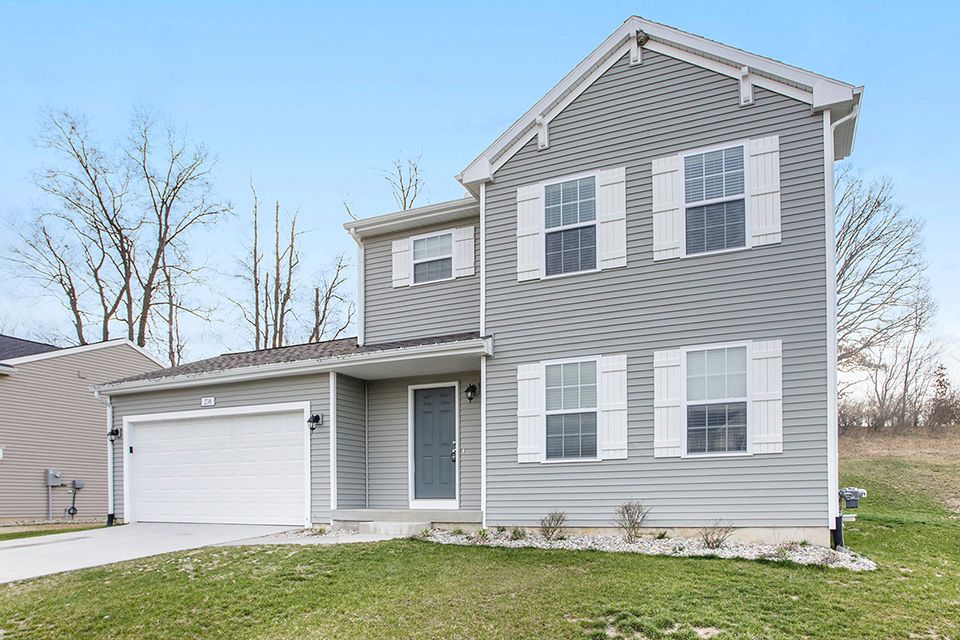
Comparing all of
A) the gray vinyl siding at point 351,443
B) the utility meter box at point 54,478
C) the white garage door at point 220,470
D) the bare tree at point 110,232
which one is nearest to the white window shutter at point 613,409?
the gray vinyl siding at point 351,443

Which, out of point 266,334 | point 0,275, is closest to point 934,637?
point 266,334

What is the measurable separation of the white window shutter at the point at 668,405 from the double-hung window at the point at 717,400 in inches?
4.4

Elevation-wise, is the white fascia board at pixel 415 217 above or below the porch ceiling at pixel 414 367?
above

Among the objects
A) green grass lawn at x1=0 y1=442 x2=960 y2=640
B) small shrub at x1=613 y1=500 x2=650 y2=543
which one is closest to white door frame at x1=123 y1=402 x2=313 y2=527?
green grass lawn at x1=0 y1=442 x2=960 y2=640

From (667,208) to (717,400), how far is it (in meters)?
2.60

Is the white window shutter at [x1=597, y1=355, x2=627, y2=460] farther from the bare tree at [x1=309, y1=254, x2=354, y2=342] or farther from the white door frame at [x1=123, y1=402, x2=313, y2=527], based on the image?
the bare tree at [x1=309, y1=254, x2=354, y2=342]

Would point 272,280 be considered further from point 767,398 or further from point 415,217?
point 767,398

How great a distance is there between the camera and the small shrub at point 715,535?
852cm

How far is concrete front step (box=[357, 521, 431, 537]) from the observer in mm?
10383

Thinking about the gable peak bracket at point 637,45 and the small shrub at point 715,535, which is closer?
the small shrub at point 715,535

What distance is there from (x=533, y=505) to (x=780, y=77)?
21.0 feet

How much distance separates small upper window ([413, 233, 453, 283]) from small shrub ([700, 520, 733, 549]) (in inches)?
220

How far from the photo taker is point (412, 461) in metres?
12.1

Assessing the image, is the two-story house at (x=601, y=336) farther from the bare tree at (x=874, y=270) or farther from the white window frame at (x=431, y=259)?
the bare tree at (x=874, y=270)
